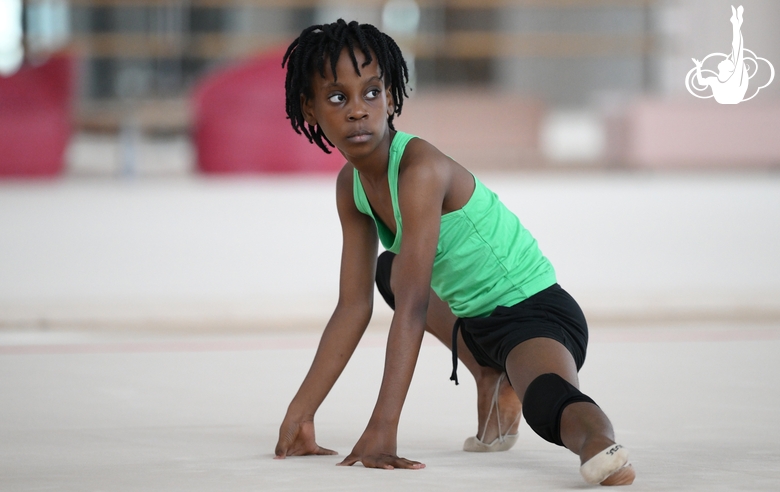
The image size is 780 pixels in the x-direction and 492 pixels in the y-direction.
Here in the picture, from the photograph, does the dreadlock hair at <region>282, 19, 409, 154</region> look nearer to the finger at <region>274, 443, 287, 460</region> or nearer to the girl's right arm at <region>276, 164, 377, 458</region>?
the girl's right arm at <region>276, 164, 377, 458</region>

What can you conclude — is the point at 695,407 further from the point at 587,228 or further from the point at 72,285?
the point at 72,285

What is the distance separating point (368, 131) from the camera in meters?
1.51

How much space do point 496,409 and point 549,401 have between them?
256 mm

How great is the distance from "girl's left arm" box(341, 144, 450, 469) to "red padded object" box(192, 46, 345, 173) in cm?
263

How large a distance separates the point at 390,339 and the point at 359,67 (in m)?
0.38

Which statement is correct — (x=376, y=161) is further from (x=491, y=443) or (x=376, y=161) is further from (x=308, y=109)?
(x=491, y=443)

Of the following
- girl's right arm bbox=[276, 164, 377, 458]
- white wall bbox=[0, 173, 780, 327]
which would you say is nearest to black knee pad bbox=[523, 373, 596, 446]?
girl's right arm bbox=[276, 164, 377, 458]

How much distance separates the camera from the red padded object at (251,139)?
4.13m

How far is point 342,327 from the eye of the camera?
163 cm

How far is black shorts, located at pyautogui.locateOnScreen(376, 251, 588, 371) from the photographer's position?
5.16ft

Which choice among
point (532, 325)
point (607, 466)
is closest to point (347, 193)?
point (532, 325)

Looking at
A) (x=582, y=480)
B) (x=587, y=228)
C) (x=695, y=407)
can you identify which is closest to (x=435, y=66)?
(x=587, y=228)

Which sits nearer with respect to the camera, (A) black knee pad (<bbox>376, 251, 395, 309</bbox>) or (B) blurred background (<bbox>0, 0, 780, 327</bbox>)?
(A) black knee pad (<bbox>376, 251, 395, 309</bbox>)

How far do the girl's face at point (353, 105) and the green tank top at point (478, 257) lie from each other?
7cm
